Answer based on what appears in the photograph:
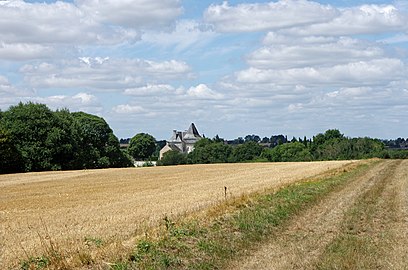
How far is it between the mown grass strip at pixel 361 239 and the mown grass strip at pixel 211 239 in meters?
1.87

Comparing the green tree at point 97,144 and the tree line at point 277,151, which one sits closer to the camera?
the green tree at point 97,144

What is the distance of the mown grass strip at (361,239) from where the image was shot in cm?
1163

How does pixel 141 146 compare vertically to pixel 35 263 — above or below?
above

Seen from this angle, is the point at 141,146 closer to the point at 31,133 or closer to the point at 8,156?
the point at 31,133

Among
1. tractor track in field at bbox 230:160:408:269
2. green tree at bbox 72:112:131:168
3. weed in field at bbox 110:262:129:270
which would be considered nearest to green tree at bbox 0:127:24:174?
green tree at bbox 72:112:131:168

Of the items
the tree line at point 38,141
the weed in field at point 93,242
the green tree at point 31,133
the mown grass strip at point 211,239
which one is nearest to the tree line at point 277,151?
the tree line at point 38,141

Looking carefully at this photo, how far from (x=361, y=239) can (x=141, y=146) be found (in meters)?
159

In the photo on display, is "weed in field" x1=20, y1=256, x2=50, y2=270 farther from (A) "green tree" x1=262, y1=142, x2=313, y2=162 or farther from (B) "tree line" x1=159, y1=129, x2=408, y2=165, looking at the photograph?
(A) "green tree" x1=262, y1=142, x2=313, y2=162

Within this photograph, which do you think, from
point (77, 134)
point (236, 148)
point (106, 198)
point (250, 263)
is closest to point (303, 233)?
point (250, 263)

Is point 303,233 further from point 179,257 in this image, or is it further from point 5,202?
point 5,202

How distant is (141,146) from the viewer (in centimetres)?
17162

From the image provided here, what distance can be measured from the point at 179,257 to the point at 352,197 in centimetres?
1411

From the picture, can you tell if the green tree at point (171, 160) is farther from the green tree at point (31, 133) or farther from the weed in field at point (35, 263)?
the weed in field at point (35, 263)

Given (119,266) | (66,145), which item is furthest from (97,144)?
(119,266)
